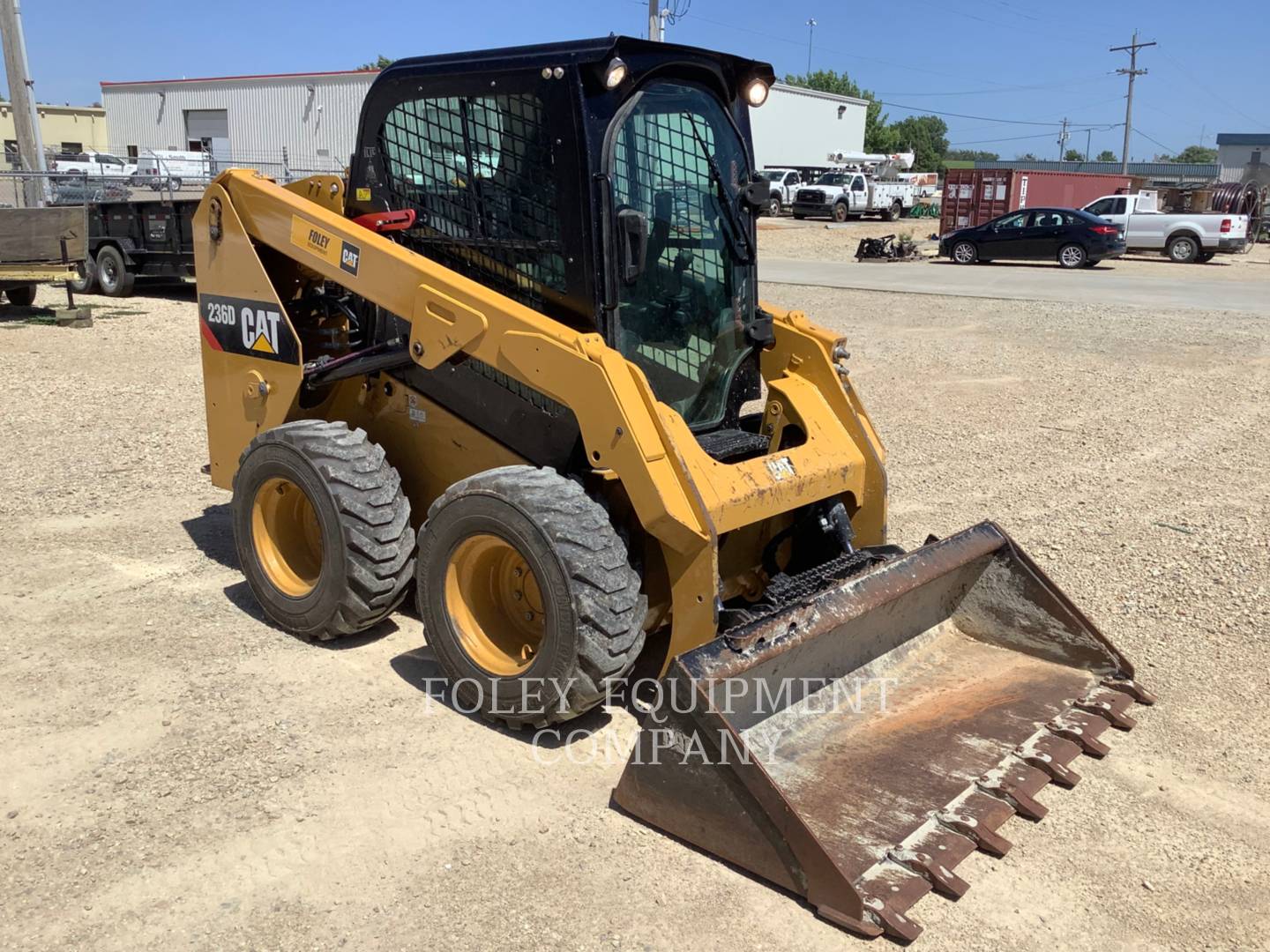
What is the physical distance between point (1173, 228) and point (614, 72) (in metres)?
26.7

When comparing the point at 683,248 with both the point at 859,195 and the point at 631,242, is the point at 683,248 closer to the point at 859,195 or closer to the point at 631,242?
the point at 631,242

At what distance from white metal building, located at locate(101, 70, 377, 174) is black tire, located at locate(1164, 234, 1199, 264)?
94.9 feet

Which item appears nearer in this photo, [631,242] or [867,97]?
[631,242]

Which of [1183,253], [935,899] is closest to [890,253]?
[1183,253]

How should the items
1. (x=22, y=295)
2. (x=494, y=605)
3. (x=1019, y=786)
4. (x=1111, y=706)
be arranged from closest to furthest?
1. (x=1019, y=786)
2. (x=1111, y=706)
3. (x=494, y=605)
4. (x=22, y=295)

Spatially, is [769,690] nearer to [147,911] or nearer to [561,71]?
[147,911]

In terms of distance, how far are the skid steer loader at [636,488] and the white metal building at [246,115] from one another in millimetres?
38842

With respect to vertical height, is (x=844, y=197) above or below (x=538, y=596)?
above

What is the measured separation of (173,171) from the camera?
3162cm

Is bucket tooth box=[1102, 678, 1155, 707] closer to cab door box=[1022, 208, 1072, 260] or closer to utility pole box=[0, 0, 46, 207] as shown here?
utility pole box=[0, 0, 46, 207]

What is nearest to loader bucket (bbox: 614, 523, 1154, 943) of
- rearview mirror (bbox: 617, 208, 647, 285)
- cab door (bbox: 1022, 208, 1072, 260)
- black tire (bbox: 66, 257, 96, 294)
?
rearview mirror (bbox: 617, 208, 647, 285)

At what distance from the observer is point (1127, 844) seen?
3.47 meters

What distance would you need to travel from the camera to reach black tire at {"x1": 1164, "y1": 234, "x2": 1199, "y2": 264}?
86.9 ft

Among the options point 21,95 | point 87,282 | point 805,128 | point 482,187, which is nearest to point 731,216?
point 482,187
